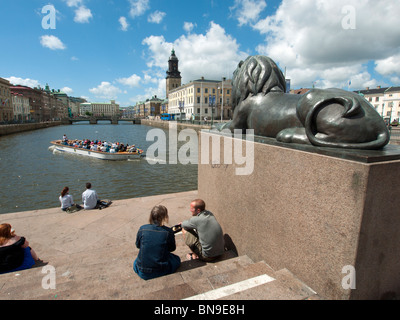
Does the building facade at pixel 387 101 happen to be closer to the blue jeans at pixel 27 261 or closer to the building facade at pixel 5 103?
the blue jeans at pixel 27 261

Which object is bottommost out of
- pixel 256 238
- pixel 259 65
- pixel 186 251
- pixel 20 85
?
pixel 186 251

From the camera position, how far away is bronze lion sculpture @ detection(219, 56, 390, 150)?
2184 mm

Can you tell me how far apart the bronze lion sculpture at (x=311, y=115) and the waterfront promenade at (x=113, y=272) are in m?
1.40

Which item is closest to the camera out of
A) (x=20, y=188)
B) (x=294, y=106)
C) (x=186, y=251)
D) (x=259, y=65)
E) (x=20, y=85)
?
(x=294, y=106)

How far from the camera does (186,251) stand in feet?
11.5

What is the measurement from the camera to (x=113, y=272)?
274 cm

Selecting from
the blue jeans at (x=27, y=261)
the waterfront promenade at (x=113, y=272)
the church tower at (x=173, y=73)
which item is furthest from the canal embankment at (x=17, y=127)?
the church tower at (x=173, y=73)

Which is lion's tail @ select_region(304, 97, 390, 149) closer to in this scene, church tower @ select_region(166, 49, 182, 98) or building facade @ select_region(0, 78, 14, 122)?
building facade @ select_region(0, 78, 14, 122)

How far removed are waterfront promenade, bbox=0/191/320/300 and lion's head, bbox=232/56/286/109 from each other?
7.94ft

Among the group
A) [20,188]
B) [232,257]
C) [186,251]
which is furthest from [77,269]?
[20,188]

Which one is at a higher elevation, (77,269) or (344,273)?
(344,273)

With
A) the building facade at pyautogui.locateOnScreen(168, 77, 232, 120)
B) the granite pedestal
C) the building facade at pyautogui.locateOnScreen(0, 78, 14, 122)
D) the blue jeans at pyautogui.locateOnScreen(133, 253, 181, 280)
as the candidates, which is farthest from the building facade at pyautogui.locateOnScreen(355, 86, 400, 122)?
the building facade at pyautogui.locateOnScreen(0, 78, 14, 122)

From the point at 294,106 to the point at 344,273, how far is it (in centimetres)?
203

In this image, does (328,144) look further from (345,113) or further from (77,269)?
(77,269)
